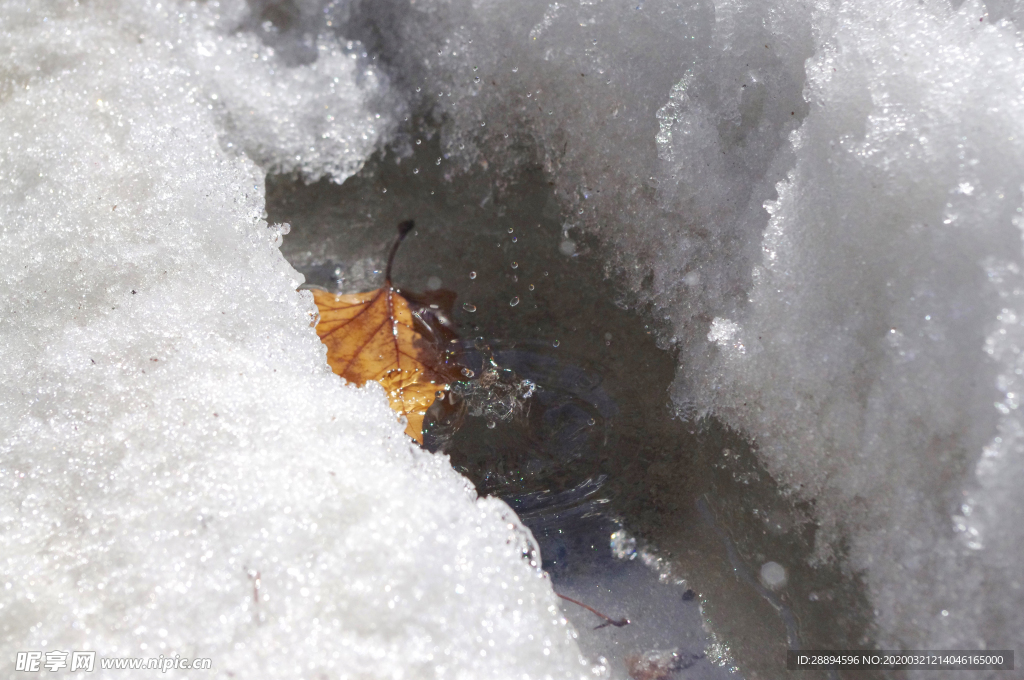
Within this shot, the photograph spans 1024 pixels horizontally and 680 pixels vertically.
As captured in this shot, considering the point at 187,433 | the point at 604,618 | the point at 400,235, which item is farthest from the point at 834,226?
the point at 187,433

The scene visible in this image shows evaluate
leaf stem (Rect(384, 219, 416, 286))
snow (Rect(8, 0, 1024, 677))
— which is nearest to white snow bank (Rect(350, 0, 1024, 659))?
snow (Rect(8, 0, 1024, 677))

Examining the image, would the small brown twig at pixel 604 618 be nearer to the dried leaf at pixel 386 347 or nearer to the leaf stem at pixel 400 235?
the dried leaf at pixel 386 347

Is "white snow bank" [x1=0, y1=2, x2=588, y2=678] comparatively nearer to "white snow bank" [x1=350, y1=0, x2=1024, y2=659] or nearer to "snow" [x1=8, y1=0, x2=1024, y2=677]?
"snow" [x1=8, y1=0, x2=1024, y2=677]

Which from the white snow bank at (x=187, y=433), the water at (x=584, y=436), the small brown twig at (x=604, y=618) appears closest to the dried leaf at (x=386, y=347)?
the water at (x=584, y=436)

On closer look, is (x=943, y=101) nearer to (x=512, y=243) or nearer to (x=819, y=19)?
(x=819, y=19)

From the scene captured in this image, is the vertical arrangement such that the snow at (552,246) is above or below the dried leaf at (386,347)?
above

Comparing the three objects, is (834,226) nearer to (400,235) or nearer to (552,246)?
(552,246)
